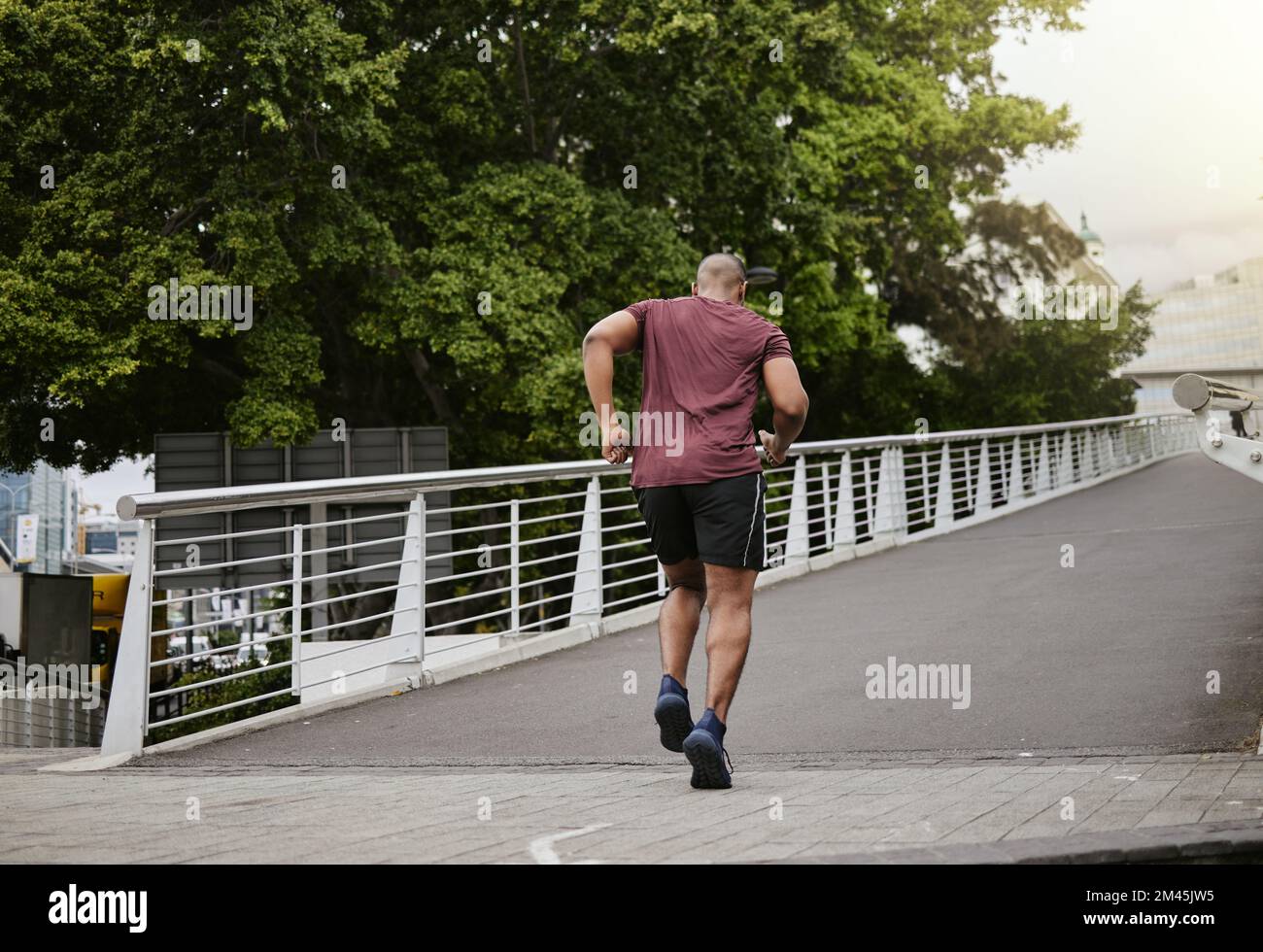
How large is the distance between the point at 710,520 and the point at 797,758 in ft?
4.28

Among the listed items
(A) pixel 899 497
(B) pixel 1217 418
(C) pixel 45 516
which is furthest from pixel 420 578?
(C) pixel 45 516

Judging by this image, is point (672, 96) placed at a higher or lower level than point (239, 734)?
higher

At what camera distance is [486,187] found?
880 inches

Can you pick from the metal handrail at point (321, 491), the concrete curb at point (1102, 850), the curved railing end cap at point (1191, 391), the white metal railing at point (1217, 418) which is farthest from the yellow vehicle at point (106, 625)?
the concrete curb at point (1102, 850)

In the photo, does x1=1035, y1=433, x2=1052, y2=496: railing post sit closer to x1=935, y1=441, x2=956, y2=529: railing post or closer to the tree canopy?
the tree canopy

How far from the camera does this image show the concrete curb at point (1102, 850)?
367cm

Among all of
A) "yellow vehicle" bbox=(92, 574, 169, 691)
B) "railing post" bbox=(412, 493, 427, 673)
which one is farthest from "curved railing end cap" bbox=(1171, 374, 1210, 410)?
"yellow vehicle" bbox=(92, 574, 169, 691)

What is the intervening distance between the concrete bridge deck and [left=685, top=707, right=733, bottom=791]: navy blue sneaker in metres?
0.07

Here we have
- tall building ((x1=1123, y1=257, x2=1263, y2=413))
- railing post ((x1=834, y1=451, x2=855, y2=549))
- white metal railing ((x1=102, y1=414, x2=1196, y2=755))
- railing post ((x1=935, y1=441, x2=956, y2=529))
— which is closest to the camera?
white metal railing ((x1=102, y1=414, x2=1196, y2=755))

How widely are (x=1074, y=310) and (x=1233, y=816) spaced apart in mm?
36699

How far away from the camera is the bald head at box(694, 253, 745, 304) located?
18.5 ft
